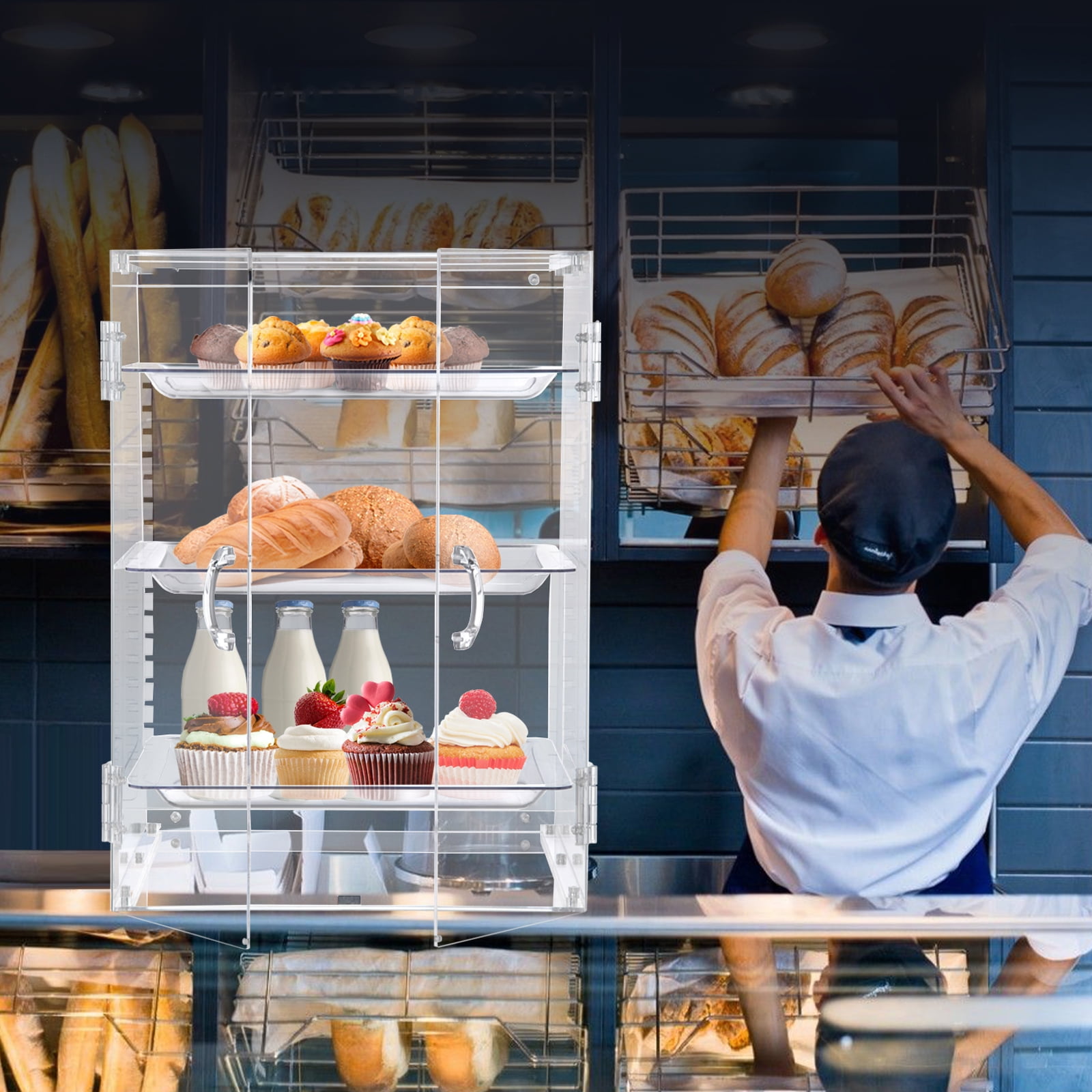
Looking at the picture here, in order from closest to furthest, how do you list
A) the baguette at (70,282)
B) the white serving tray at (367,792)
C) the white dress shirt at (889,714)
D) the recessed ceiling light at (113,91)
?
the white serving tray at (367,792)
the white dress shirt at (889,714)
the baguette at (70,282)
the recessed ceiling light at (113,91)

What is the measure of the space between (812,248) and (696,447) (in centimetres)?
30

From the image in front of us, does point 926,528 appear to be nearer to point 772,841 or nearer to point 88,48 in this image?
point 772,841

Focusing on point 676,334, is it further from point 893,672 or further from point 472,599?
point 472,599

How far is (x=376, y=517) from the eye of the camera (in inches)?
44.3

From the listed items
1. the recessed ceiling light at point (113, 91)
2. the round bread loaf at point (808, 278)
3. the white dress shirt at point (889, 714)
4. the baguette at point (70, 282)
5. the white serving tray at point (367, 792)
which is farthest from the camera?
the recessed ceiling light at point (113, 91)

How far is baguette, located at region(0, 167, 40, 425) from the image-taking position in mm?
1765

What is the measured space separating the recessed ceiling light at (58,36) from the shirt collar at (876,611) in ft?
4.30

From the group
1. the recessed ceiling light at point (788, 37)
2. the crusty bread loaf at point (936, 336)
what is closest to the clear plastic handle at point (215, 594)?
the crusty bread loaf at point (936, 336)

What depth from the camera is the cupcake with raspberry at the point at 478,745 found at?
1.08 meters

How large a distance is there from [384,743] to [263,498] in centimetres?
24

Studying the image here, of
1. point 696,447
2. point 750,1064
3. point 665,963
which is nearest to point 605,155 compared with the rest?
point 696,447

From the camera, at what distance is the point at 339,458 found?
1.15 metres

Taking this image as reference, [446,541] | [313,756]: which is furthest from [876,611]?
[313,756]

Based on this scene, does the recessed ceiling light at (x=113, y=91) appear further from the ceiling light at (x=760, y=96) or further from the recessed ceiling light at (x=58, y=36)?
the ceiling light at (x=760, y=96)
